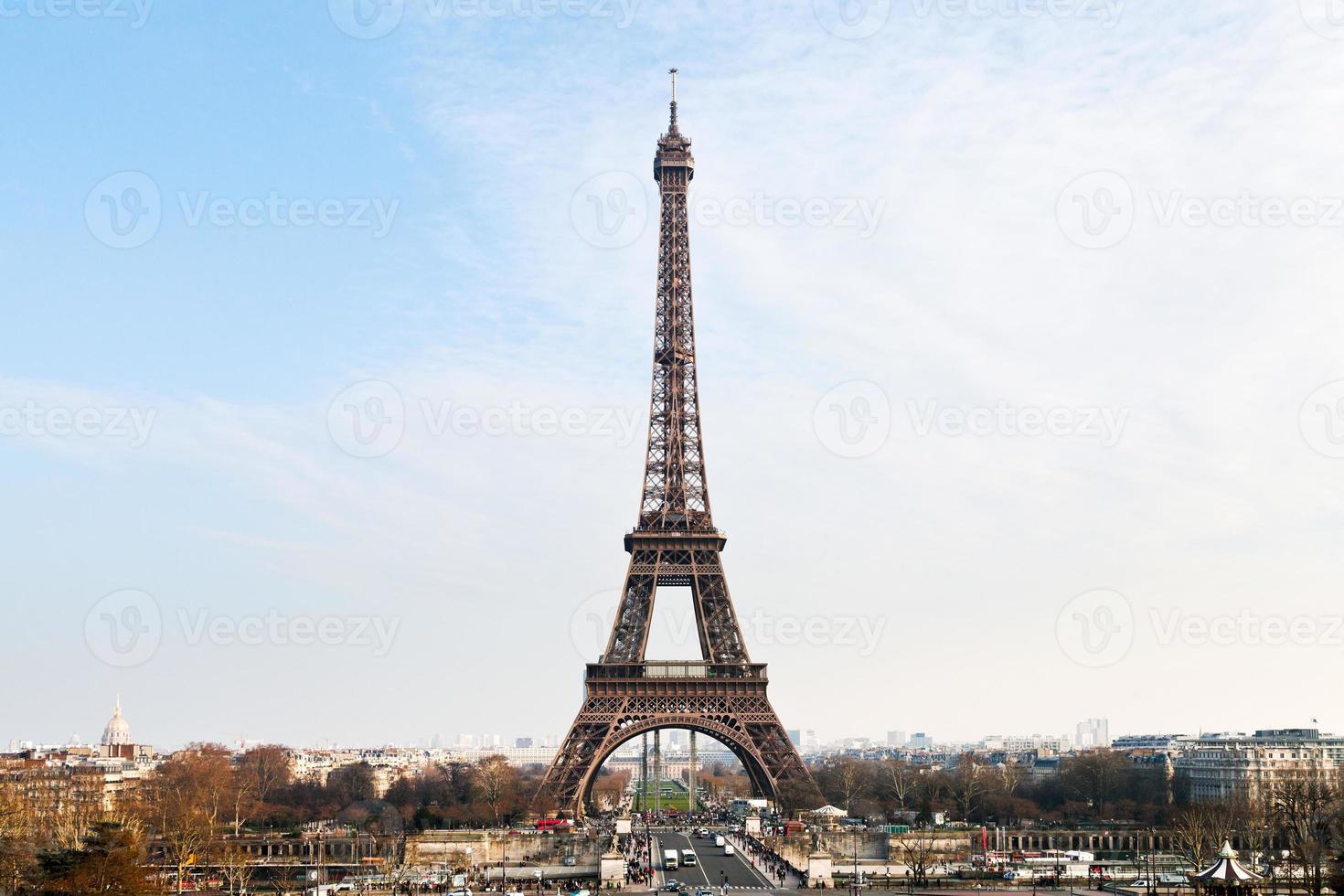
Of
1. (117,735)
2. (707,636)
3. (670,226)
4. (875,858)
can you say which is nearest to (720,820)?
(707,636)

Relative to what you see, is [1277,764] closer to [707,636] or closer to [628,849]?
[707,636]

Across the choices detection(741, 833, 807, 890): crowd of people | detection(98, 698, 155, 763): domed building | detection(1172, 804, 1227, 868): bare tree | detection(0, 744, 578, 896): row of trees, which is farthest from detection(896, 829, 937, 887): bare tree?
detection(98, 698, 155, 763): domed building

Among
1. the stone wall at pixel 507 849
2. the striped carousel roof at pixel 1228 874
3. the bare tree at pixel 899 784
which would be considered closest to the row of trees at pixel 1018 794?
the bare tree at pixel 899 784

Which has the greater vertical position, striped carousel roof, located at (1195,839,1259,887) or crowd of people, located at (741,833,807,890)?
striped carousel roof, located at (1195,839,1259,887)

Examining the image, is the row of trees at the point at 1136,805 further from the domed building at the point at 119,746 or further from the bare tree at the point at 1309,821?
the domed building at the point at 119,746

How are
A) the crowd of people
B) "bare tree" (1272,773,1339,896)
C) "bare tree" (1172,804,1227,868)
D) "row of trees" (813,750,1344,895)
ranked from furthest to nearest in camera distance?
"row of trees" (813,750,1344,895)
"bare tree" (1172,804,1227,868)
the crowd of people
"bare tree" (1272,773,1339,896)

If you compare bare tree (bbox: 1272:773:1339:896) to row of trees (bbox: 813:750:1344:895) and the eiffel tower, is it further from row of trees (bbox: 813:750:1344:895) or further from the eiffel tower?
the eiffel tower

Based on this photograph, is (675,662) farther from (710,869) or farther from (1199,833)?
(1199,833)

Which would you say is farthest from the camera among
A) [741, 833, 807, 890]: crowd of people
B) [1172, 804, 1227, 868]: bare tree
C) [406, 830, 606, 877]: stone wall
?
[406, 830, 606, 877]: stone wall
